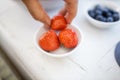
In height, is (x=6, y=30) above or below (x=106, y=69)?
above

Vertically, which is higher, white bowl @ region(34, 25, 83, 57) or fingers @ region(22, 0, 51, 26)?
fingers @ region(22, 0, 51, 26)

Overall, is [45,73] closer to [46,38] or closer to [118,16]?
[46,38]

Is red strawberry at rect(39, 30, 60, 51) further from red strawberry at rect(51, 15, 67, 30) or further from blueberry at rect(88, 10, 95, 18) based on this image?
blueberry at rect(88, 10, 95, 18)

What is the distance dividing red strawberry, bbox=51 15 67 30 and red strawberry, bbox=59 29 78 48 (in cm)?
3

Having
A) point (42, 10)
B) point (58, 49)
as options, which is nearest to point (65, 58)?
point (58, 49)

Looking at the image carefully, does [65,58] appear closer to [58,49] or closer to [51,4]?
[58,49]

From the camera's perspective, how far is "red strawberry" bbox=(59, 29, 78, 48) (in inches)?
18.3

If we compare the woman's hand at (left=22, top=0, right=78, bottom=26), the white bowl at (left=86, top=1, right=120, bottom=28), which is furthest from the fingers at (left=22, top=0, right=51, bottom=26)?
the white bowl at (left=86, top=1, right=120, bottom=28)

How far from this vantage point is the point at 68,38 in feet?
1.52

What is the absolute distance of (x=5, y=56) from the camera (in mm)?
688

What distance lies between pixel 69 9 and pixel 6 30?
191 mm

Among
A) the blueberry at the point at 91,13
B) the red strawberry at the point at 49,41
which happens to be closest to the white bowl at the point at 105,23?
the blueberry at the point at 91,13

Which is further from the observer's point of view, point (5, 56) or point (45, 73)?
point (5, 56)

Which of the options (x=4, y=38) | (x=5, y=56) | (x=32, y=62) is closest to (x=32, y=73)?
(x=32, y=62)
